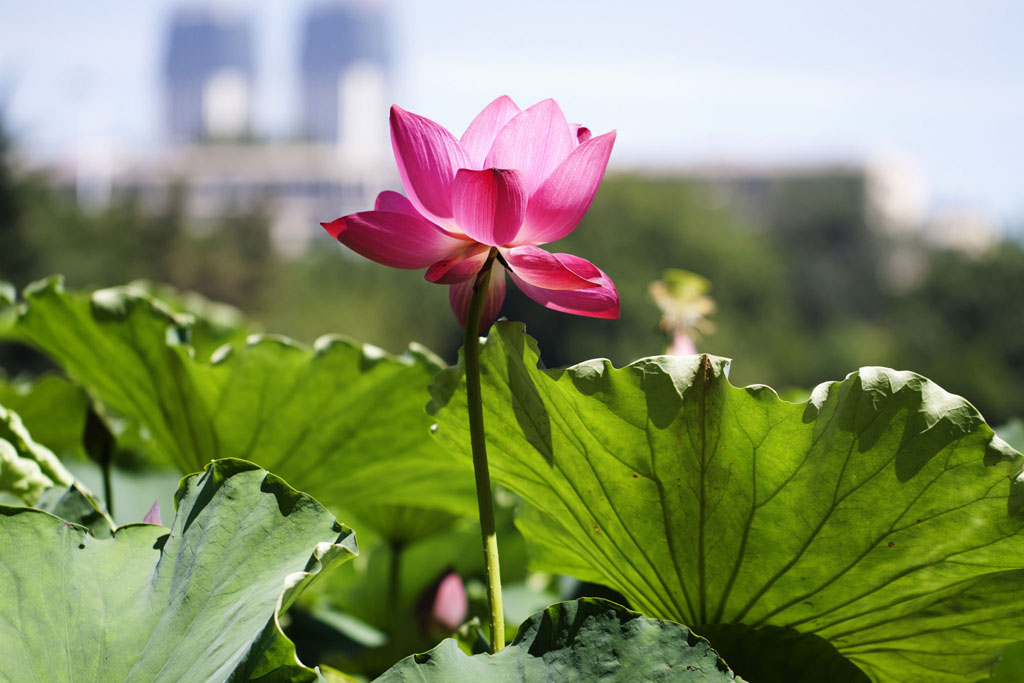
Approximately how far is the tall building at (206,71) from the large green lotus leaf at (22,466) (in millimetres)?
73846

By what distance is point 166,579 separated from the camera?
39 centimetres

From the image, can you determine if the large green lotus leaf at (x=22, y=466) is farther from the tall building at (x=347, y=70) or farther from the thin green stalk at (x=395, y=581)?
the tall building at (x=347, y=70)

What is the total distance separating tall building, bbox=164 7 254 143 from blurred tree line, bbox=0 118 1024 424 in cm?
5157

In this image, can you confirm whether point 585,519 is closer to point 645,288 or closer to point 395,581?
point 395,581

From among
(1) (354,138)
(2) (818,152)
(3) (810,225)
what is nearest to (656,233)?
(3) (810,225)

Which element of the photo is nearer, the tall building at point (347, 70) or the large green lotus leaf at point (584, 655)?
the large green lotus leaf at point (584, 655)

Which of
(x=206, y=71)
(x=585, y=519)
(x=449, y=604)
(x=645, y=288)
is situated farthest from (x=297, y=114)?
(x=585, y=519)

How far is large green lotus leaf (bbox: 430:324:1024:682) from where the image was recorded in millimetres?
375

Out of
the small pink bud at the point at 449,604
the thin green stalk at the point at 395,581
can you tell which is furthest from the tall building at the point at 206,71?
the small pink bud at the point at 449,604

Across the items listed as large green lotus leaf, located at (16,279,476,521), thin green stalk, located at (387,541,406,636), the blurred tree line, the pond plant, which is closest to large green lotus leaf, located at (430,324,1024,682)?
the pond plant

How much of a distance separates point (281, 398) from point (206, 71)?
84.4 m

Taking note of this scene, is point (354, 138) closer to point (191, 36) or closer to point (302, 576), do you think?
point (191, 36)

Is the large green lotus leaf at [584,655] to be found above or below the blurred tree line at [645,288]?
above

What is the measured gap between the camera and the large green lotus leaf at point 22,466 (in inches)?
18.7
